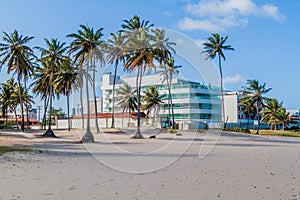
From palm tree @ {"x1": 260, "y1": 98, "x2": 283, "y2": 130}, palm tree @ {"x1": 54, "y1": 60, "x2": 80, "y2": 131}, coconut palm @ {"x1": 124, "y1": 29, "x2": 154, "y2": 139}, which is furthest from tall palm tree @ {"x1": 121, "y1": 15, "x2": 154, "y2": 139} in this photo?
palm tree @ {"x1": 260, "y1": 98, "x2": 283, "y2": 130}

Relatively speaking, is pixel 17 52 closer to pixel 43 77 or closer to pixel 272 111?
pixel 43 77

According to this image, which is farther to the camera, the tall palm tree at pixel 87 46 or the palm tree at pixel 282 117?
the palm tree at pixel 282 117

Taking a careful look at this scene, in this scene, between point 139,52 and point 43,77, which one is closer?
point 139,52

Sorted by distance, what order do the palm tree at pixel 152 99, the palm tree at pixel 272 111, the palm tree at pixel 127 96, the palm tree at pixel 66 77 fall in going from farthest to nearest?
the palm tree at pixel 272 111, the palm tree at pixel 152 99, the palm tree at pixel 127 96, the palm tree at pixel 66 77

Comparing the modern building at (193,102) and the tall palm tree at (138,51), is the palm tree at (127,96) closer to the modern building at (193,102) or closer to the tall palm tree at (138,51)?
the modern building at (193,102)

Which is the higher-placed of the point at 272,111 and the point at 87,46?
the point at 87,46

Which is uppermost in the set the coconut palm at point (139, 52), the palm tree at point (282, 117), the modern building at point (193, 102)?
the coconut palm at point (139, 52)

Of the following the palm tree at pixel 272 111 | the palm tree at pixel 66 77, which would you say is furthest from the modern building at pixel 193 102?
the palm tree at pixel 66 77

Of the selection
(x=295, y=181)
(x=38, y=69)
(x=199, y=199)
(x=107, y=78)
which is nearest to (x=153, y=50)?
(x=38, y=69)

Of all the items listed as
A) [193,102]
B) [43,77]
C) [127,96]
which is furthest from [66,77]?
[193,102]

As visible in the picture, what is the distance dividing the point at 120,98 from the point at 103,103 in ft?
51.6

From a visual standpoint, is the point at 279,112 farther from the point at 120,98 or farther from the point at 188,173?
the point at 188,173

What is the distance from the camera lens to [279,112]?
78812 mm

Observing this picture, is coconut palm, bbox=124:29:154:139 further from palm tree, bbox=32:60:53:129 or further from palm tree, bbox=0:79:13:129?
palm tree, bbox=0:79:13:129
